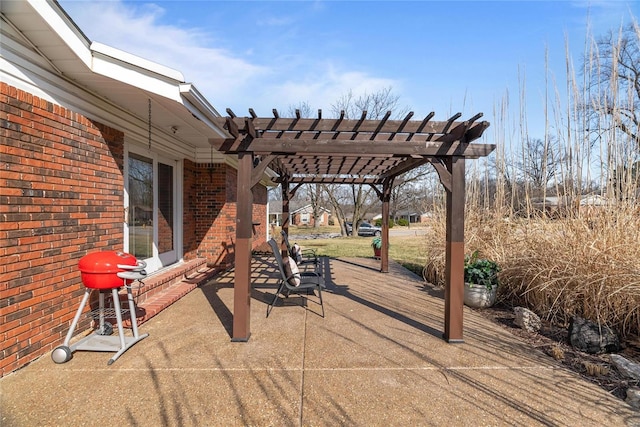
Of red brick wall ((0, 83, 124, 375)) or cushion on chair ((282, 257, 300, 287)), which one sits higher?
red brick wall ((0, 83, 124, 375))

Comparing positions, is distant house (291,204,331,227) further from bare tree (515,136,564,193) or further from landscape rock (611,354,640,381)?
landscape rock (611,354,640,381)

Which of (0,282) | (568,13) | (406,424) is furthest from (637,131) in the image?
(0,282)

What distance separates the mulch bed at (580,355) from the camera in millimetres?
2746

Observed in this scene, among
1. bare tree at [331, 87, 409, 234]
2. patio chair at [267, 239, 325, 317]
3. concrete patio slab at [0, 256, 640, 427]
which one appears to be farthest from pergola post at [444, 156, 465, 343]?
bare tree at [331, 87, 409, 234]

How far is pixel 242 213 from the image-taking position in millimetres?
3590

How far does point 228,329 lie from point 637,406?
3.79 metres

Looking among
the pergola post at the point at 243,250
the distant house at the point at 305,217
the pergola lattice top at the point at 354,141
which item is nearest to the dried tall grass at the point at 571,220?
the pergola lattice top at the point at 354,141

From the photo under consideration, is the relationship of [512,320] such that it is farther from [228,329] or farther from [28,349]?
[28,349]

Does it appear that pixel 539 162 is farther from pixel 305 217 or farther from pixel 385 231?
pixel 305 217

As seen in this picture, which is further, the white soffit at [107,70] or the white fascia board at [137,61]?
the white fascia board at [137,61]

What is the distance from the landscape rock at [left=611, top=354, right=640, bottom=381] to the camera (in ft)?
9.03

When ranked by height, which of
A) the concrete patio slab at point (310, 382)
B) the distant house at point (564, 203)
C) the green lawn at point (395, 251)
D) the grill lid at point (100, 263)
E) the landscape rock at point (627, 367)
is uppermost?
the distant house at point (564, 203)

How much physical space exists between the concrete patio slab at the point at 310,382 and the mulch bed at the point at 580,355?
150 mm

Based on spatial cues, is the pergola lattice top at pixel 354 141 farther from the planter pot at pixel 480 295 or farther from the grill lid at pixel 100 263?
the planter pot at pixel 480 295
